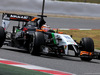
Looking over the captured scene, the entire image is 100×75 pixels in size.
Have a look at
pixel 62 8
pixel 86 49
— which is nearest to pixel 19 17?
pixel 86 49

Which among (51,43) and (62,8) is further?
(62,8)

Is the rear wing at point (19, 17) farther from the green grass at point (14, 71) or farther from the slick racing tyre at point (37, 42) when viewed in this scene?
the green grass at point (14, 71)

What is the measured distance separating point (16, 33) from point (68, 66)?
4.22m

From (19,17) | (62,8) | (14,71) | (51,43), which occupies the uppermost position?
(19,17)

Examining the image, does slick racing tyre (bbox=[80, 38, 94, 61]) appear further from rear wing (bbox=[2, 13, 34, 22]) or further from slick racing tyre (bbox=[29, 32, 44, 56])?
rear wing (bbox=[2, 13, 34, 22])

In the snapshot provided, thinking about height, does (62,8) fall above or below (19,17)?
below

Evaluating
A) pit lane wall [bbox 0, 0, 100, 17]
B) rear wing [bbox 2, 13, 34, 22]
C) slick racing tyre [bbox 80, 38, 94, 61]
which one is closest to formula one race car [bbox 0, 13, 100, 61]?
slick racing tyre [bbox 80, 38, 94, 61]

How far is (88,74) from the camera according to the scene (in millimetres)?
A: 7484

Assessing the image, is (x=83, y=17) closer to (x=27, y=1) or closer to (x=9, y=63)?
(x=27, y=1)

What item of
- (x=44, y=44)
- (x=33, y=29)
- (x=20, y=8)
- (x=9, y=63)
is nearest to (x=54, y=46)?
(x=44, y=44)

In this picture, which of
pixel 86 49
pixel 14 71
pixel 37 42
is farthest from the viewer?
pixel 37 42

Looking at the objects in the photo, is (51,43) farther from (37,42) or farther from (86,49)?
(86,49)

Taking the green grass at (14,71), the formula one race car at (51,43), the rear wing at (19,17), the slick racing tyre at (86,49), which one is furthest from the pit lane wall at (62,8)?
the green grass at (14,71)

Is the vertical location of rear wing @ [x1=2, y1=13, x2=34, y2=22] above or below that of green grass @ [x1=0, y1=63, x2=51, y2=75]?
above
